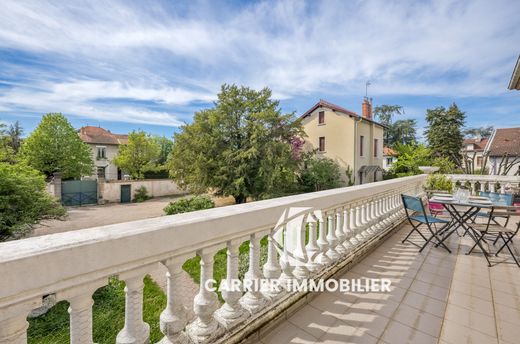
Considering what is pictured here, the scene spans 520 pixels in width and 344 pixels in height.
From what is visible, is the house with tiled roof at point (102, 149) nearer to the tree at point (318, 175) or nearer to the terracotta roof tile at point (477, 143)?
the tree at point (318, 175)

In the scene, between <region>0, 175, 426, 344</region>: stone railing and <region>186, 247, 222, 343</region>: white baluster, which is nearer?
<region>0, 175, 426, 344</region>: stone railing

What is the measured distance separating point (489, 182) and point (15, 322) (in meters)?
9.45

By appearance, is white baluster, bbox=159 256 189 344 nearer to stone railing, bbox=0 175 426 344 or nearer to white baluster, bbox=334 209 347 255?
stone railing, bbox=0 175 426 344

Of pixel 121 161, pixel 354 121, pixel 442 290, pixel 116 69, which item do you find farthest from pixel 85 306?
pixel 121 161

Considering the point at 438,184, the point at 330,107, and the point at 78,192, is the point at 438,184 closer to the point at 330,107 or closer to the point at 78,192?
the point at 330,107

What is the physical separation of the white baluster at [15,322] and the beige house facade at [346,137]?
19.5 metres

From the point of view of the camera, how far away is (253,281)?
1732mm

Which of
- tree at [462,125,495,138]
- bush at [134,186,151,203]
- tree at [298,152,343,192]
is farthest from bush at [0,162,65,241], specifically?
tree at [462,125,495,138]

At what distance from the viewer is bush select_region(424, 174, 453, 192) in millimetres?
6551

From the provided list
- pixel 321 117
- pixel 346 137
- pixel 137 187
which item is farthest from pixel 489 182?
pixel 137 187

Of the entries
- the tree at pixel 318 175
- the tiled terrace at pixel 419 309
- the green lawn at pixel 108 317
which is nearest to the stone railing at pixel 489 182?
the tiled terrace at pixel 419 309

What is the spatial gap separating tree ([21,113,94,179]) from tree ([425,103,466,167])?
109 feet

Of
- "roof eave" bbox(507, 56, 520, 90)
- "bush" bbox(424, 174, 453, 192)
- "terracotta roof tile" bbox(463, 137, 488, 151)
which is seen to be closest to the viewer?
"roof eave" bbox(507, 56, 520, 90)

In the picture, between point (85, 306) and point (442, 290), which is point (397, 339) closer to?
point (442, 290)
